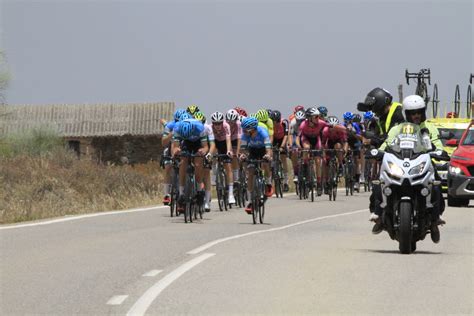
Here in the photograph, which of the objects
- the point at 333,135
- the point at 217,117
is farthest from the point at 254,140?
the point at 333,135

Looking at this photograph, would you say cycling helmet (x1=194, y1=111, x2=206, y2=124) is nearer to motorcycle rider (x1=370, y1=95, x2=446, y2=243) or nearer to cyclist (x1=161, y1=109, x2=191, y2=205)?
cyclist (x1=161, y1=109, x2=191, y2=205)

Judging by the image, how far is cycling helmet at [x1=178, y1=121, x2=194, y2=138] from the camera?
2303 centimetres

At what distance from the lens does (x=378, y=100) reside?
17.8 metres

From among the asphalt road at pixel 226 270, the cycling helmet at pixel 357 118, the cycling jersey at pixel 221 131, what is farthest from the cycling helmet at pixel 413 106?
the cycling helmet at pixel 357 118

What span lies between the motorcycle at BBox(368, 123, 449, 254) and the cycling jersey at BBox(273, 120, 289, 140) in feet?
55.7

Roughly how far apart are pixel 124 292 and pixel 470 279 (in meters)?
3.55

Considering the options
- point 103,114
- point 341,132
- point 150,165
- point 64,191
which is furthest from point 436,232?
point 103,114

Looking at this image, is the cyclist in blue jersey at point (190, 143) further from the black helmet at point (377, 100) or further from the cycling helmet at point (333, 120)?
the cycling helmet at point (333, 120)

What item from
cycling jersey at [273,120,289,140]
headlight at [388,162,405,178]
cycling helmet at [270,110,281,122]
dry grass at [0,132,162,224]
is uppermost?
cycling helmet at [270,110,281,122]

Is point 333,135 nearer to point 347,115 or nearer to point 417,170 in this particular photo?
point 347,115

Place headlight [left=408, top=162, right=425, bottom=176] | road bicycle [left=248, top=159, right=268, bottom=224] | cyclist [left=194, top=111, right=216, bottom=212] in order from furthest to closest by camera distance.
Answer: cyclist [left=194, top=111, right=216, bottom=212]
road bicycle [left=248, top=159, right=268, bottom=224]
headlight [left=408, top=162, right=425, bottom=176]

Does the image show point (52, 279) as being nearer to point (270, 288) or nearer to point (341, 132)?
point (270, 288)

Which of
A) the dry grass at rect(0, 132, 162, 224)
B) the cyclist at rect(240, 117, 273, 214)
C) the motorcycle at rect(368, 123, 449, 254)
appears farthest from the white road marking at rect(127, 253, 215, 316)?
the dry grass at rect(0, 132, 162, 224)

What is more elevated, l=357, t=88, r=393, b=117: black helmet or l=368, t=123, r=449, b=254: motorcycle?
l=357, t=88, r=393, b=117: black helmet
